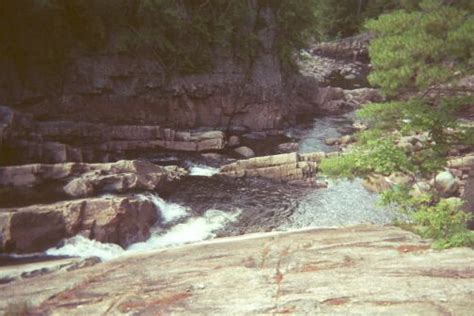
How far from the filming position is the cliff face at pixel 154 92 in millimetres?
25562

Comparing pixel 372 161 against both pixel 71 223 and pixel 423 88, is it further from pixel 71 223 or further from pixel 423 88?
pixel 71 223

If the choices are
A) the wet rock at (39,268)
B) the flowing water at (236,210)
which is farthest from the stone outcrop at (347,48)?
the wet rock at (39,268)

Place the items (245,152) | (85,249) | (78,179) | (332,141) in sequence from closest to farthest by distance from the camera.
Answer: (85,249) < (78,179) < (245,152) < (332,141)

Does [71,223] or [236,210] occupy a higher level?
[71,223]

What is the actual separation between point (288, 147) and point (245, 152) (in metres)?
3.12

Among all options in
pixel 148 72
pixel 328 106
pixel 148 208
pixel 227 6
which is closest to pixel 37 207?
pixel 148 208

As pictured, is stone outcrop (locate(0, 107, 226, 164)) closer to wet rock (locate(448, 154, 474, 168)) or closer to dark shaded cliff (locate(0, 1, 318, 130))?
dark shaded cliff (locate(0, 1, 318, 130))

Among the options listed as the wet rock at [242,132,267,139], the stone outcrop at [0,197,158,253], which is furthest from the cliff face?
the stone outcrop at [0,197,158,253]

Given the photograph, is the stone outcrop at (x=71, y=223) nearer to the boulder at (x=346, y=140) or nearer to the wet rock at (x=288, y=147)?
the wet rock at (x=288, y=147)

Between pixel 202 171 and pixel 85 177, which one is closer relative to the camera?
pixel 85 177

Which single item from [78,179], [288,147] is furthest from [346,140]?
[78,179]

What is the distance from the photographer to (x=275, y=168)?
22.3 meters

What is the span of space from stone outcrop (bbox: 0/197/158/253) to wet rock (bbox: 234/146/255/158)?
1043 centimetres

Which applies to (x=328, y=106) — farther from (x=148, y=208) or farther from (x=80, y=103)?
(x=148, y=208)
